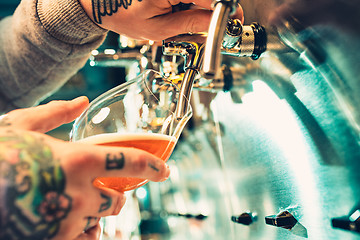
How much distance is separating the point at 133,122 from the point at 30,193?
0.71 ft

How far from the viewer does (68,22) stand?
76 centimetres

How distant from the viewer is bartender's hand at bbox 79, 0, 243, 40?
1.89ft

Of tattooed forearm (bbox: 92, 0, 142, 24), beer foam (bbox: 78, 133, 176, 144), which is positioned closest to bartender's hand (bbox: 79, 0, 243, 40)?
tattooed forearm (bbox: 92, 0, 142, 24)

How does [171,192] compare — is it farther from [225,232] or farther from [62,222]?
[62,222]

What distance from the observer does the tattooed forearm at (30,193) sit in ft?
1.06

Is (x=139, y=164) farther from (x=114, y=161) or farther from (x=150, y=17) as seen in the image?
(x=150, y=17)

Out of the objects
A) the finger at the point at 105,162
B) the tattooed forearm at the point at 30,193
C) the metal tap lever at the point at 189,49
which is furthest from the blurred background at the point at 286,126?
the tattooed forearm at the point at 30,193

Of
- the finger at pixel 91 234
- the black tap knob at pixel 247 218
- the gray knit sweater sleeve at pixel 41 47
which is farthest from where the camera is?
the gray knit sweater sleeve at pixel 41 47

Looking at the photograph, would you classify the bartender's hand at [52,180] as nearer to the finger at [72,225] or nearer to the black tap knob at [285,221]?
the finger at [72,225]

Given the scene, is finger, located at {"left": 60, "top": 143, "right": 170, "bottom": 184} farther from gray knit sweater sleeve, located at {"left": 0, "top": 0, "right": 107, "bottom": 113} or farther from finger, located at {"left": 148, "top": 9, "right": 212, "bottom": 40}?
gray knit sweater sleeve, located at {"left": 0, "top": 0, "right": 107, "bottom": 113}

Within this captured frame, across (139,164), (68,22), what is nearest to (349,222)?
(139,164)

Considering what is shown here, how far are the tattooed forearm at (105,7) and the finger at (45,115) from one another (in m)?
0.25

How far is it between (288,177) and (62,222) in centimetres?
36

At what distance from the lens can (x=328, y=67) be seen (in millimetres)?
397
